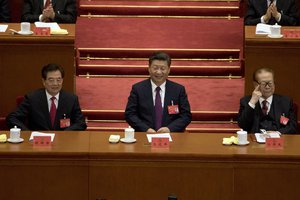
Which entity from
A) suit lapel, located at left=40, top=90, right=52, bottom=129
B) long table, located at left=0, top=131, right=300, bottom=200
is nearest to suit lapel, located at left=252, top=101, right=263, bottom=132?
long table, located at left=0, top=131, right=300, bottom=200

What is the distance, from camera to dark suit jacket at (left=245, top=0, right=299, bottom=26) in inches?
346

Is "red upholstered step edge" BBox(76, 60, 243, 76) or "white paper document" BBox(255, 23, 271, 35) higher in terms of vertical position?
"white paper document" BBox(255, 23, 271, 35)

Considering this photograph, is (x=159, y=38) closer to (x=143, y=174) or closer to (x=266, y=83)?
(x=266, y=83)

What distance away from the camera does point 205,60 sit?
8.88m

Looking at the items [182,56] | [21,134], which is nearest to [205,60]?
[182,56]

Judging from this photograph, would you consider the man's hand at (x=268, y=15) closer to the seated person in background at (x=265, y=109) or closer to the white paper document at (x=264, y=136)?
the seated person in background at (x=265, y=109)

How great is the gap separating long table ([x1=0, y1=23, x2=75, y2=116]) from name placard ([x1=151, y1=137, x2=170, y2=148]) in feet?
6.57

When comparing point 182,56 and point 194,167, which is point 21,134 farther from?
point 182,56

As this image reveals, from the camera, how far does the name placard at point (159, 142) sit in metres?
5.92

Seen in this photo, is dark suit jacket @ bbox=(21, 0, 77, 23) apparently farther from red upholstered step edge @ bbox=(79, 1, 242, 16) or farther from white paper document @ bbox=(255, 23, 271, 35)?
white paper document @ bbox=(255, 23, 271, 35)

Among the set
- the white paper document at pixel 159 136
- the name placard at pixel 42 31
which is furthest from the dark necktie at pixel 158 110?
the name placard at pixel 42 31

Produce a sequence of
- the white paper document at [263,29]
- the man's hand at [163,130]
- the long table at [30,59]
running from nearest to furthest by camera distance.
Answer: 1. the man's hand at [163,130]
2. the long table at [30,59]
3. the white paper document at [263,29]

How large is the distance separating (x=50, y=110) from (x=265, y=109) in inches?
66.8

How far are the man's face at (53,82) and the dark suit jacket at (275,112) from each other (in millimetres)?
1436
